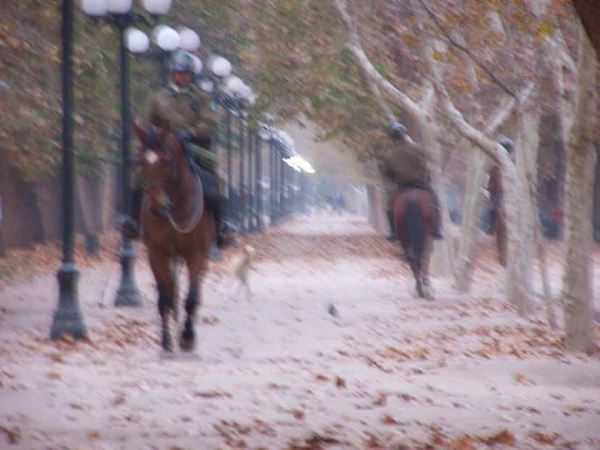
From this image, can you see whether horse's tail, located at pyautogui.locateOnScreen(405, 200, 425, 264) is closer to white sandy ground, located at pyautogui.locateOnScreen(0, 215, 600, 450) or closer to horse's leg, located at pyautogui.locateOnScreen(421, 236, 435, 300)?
horse's leg, located at pyautogui.locateOnScreen(421, 236, 435, 300)

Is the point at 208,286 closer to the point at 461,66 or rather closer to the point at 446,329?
the point at 461,66

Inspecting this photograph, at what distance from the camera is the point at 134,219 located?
54.0 feet

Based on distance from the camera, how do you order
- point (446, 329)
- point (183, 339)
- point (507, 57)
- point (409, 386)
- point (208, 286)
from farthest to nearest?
1. point (208, 286)
2. point (507, 57)
3. point (446, 329)
4. point (183, 339)
5. point (409, 386)

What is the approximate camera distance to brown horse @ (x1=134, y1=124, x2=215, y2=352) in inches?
611

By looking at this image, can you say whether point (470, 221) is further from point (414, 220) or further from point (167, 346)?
point (167, 346)

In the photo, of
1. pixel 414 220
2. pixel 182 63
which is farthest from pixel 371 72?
pixel 182 63

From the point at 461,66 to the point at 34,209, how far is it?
21.5m

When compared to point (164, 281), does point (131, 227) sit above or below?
above

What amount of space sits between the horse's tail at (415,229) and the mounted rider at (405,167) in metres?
0.27

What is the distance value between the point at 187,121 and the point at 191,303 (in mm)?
1833

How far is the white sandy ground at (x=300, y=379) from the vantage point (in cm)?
1059

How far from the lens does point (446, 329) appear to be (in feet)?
69.2

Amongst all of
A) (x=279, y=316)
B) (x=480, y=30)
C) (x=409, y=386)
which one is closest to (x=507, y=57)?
(x=480, y=30)

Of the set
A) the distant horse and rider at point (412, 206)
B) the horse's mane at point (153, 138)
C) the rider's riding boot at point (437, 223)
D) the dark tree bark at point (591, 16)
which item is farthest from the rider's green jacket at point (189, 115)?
the rider's riding boot at point (437, 223)
